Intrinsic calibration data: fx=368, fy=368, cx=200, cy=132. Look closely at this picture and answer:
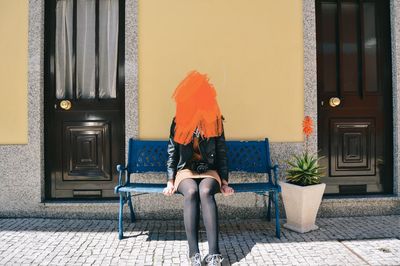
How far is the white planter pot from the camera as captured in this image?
427cm

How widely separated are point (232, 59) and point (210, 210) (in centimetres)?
232

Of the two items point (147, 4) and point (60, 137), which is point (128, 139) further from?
point (147, 4)

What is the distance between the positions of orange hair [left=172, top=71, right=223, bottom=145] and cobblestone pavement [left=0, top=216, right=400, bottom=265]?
1.20 metres

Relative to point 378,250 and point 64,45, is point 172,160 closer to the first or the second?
point 378,250

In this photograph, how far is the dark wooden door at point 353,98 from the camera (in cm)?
520

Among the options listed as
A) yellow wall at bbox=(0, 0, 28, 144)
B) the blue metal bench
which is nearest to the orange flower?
the blue metal bench

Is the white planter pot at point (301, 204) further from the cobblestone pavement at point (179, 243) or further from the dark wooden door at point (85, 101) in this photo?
the dark wooden door at point (85, 101)

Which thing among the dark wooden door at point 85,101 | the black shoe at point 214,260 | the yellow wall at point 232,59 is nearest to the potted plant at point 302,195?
the yellow wall at point 232,59

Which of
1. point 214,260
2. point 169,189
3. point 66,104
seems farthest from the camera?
point 66,104

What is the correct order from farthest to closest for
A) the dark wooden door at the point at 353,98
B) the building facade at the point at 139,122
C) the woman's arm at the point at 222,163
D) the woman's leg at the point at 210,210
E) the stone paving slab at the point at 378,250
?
the dark wooden door at the point at 353,98, the building facade at the point at 139,122, the woman's arm at the point at 222,163, the stone paving slab at the point at 378,250, the woman's leg at the point at 210,210

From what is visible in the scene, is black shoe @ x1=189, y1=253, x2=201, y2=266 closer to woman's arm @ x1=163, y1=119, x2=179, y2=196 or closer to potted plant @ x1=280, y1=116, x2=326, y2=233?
woman's arm @ x1=163, y1=119, x2=179, y2=196

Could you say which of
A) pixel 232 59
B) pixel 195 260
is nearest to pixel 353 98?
pixel 232 59

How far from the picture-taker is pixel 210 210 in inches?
136

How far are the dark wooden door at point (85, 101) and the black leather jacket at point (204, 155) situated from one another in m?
1.38
